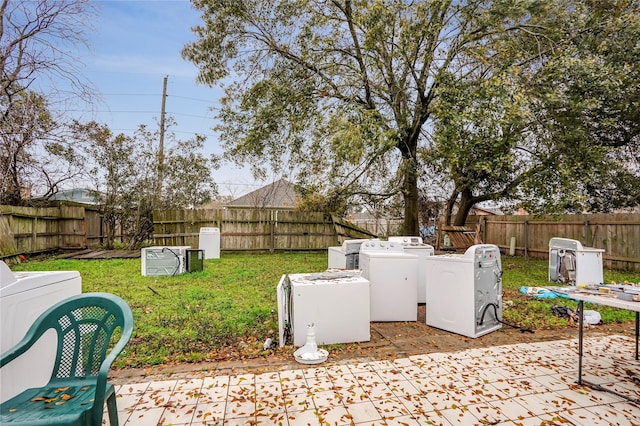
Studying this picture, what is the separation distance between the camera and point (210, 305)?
179 inches

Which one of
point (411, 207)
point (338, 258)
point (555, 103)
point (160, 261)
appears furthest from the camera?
point (411, 207)

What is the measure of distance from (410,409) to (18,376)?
2.21 metres

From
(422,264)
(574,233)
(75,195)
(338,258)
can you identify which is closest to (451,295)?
(422,264)

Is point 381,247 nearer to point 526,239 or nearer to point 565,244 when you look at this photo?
point 565,244

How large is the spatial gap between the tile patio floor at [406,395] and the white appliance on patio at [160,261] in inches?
170

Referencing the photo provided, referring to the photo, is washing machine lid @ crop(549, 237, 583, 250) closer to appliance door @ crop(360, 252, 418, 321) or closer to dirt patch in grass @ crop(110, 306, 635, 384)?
dirt patch in grass @ crop(110, 306, 635, 384)

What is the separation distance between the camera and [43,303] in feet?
6.22

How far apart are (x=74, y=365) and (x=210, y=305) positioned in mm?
2738

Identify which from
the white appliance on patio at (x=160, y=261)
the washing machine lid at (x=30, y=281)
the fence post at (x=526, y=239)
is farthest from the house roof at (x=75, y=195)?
the fence post at (x=526, y=239)

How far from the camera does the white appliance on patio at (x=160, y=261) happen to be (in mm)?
6488

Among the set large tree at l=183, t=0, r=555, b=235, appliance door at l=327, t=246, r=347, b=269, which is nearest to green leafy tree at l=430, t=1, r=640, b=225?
large tree at l=183, t=0, r=555, b=235

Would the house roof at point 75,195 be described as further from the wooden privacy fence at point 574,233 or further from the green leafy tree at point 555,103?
the wooden privacy fence at point 574,233

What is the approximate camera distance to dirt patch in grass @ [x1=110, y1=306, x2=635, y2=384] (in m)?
2.75

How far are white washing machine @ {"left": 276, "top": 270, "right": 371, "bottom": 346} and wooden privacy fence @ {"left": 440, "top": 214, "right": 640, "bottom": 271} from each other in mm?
5465
